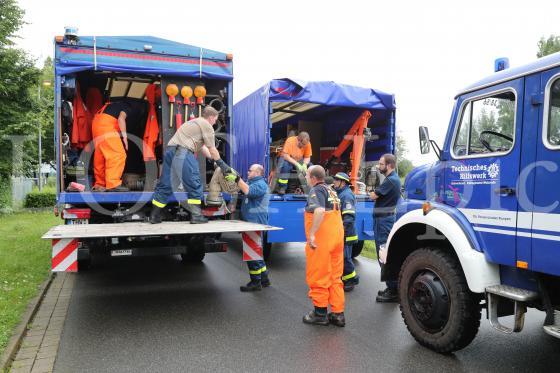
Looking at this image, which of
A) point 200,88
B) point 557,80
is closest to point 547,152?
point 557,80

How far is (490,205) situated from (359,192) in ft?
17.0

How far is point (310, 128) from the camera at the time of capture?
10.7m

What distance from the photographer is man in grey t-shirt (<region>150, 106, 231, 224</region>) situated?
591cm

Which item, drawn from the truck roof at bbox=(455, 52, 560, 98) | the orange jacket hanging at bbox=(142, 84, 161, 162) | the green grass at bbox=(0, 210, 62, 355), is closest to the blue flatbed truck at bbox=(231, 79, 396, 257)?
the orange jacket hanging at bbox=(142, 84, 161, 162)

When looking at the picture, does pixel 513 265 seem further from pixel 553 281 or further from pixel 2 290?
pixel 2 290

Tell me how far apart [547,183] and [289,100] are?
5.10 meters

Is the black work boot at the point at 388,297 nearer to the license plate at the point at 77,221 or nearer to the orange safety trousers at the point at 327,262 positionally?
the orange safety trousers at the point at 327,262

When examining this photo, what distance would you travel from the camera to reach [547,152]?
3176mm

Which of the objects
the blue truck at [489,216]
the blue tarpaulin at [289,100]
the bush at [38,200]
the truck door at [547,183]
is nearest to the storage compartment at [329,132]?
the blue tarpaulin at [289,100]

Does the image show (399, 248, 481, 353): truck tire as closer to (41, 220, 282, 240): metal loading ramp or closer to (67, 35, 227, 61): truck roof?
(41, 220, 282, 240): metal loading ramp

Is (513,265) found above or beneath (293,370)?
above

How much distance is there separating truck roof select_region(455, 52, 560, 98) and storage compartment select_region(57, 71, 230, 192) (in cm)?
390

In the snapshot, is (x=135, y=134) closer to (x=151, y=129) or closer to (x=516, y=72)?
(x=151, y=129)

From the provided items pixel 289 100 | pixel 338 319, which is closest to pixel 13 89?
pixel 289 100
